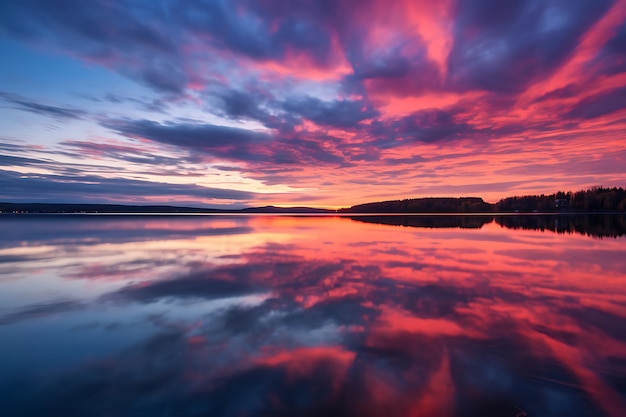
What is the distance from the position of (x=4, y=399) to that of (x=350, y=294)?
7.64 m

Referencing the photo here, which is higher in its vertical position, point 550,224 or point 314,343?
point 550,224

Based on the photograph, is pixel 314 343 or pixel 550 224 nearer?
pixel 314 343

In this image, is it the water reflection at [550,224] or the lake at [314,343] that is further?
the water reflection at [550,224]

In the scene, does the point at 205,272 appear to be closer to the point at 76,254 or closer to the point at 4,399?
the point at 4,399

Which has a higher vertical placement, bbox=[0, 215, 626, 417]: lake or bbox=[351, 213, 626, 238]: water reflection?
bbox=[351, 213, 626, 238]: water reflection

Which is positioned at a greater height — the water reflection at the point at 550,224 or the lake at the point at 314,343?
the water reflection at the point at 550,224

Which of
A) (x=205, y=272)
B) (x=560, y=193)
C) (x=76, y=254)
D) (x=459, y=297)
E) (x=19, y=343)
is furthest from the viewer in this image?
(x=560, y=193)

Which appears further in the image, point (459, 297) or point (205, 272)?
point (205, 272)

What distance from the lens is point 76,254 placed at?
711 inches

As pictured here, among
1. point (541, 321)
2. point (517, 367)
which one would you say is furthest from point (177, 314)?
point (541, 321)

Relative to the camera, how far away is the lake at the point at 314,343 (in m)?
Result: 4.45

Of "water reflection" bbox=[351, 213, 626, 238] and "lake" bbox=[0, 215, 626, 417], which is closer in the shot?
"lake" bbox=[0, 215, 626, 417]

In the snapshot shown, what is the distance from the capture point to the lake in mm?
4445

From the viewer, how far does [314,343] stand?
20.7ft
